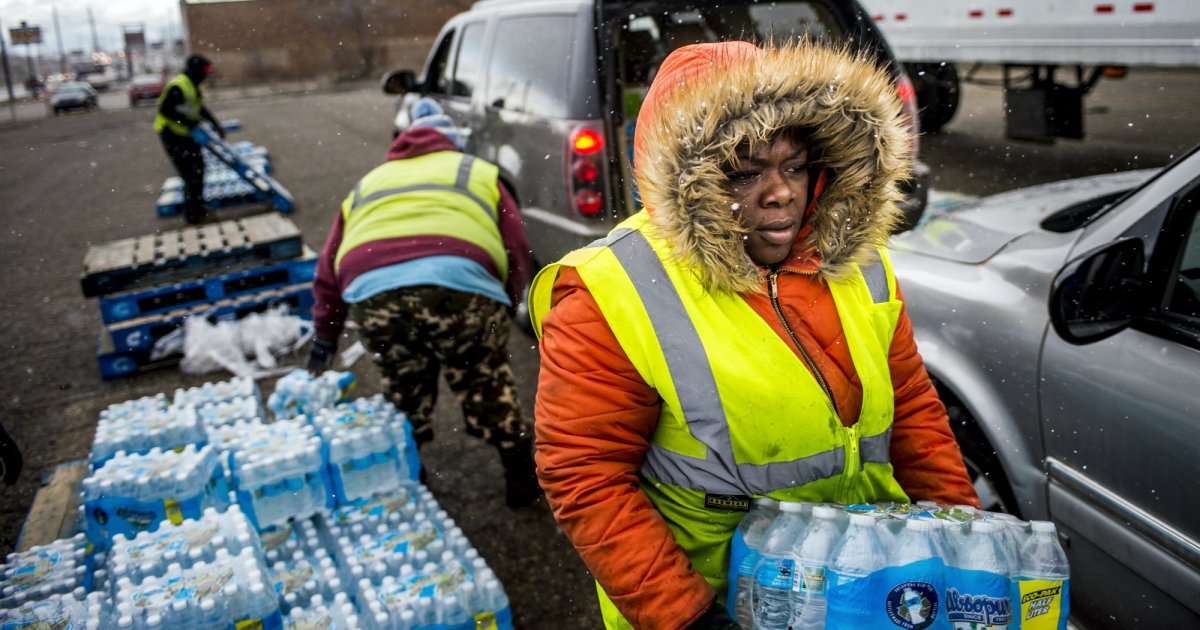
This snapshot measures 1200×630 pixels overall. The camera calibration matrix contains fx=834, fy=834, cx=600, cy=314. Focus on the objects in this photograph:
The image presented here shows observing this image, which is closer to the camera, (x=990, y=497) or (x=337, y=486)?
(x=990, y=497)

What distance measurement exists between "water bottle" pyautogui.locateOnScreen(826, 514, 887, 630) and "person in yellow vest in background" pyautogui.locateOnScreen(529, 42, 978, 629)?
0.18 m

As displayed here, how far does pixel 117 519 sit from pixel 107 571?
0.35 m

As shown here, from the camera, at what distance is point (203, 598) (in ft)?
7.06

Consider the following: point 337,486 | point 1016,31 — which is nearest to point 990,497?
point 337,486

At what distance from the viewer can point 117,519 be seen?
112 inches

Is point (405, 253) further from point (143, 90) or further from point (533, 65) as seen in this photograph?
point (143, 90)

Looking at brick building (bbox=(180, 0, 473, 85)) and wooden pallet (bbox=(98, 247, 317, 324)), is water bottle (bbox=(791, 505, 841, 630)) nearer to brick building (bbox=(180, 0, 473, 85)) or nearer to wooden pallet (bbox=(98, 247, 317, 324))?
wooden pallet (bbox=(98, 247, 317, 324))

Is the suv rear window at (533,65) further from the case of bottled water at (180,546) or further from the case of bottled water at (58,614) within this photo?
the case of bottled water at (58,614)

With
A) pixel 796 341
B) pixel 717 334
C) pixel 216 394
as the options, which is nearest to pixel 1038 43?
pixel 216 394

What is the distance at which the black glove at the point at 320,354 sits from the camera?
3.60 metres

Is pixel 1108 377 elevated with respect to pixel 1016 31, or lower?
lower

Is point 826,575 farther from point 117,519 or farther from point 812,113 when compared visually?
point 117,519

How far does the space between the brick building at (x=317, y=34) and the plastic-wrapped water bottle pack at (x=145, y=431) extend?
39155mm

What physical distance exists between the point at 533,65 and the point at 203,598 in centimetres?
377
